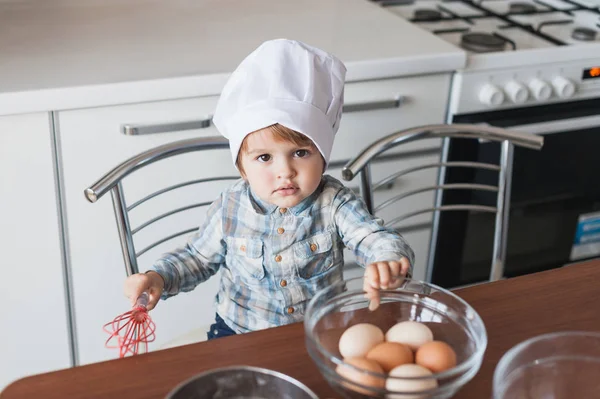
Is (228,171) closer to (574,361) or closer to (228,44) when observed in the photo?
(228,44)

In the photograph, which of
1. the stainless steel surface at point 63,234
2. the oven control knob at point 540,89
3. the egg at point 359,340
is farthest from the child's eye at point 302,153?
the oven control knob at point 540,89

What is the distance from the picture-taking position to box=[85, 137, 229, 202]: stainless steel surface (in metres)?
1.21

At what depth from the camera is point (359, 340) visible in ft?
2.87

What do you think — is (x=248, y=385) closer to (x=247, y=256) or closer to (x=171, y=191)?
(x=247, y=256)

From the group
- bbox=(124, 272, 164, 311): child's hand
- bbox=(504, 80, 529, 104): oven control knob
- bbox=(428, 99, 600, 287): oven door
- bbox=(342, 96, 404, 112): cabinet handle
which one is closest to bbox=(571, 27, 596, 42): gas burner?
bbox=(428, 99, 600, 287): oven door

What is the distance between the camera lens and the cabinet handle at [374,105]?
5.57 ft

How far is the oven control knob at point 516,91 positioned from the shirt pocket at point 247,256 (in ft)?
2.75

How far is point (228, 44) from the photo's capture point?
1735 millimetres

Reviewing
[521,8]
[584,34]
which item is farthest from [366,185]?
[521,8]

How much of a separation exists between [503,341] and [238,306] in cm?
48

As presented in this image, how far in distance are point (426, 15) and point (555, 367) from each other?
1.34m

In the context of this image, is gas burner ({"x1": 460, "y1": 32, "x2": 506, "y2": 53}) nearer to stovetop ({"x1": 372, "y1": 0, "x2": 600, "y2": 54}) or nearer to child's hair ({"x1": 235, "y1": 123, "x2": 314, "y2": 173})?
stovetop ({"x1": 372, "y1": 0, "x2": 600, "y2": 54})

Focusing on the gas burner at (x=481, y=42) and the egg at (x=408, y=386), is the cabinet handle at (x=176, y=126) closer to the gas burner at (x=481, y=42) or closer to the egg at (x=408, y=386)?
the gas burner at (x=481, y=42)

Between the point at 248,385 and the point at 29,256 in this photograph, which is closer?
the point at 248,385
